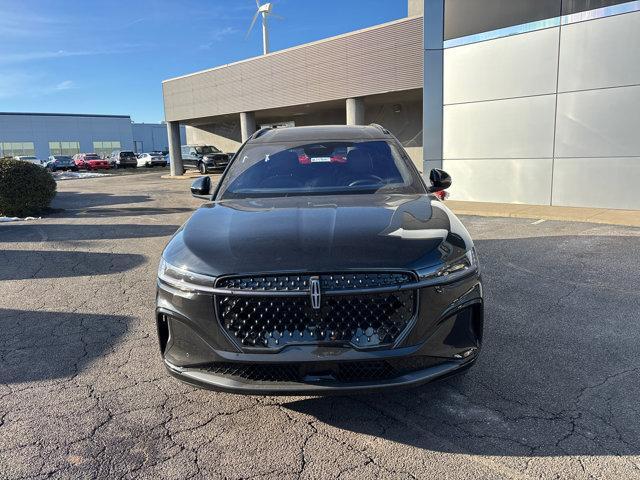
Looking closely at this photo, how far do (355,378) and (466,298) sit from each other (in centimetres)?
75

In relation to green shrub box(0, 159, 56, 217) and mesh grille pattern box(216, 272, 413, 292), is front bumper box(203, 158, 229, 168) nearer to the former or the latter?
green shrub box(0, 159, 56, 217)

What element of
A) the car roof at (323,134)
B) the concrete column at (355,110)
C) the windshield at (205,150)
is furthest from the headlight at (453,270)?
the windshield at (205,150)

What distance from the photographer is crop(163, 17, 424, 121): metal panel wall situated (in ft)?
52.9

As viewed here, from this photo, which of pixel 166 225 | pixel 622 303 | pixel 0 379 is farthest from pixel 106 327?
pixel 166 225

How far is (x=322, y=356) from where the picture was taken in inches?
93.9

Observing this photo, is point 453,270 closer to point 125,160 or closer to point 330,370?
point 330,370

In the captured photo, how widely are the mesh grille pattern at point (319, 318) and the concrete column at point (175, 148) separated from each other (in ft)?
93.7

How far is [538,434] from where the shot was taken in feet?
8.83

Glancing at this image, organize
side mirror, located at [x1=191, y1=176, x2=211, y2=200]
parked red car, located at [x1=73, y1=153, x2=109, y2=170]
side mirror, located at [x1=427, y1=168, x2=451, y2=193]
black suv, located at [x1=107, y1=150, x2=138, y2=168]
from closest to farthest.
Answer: side mirror, located at [x1=427, y1=168, x2=451, y2=193], side mirror, located at [x1=191, y1=176, x2=211, y2=200], parked red car, located at [x1=73, y1=153, x2=109, y2=170], black suv, located at [x1=107, y1=150, x2=138, y2=168]

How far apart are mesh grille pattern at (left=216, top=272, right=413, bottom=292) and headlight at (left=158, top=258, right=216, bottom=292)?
0.09 metres

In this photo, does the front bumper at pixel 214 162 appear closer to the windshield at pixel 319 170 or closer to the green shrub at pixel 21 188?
the green shrub at pixel 21 188

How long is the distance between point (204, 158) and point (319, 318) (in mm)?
27279

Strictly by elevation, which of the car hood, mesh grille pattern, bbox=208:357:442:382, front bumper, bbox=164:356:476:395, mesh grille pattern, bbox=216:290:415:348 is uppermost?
the car hood

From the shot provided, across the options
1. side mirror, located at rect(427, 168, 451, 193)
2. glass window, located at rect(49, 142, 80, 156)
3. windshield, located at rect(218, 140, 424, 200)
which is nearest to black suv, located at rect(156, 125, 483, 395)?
windshield, located at rect(218, 140, 424, 200)
